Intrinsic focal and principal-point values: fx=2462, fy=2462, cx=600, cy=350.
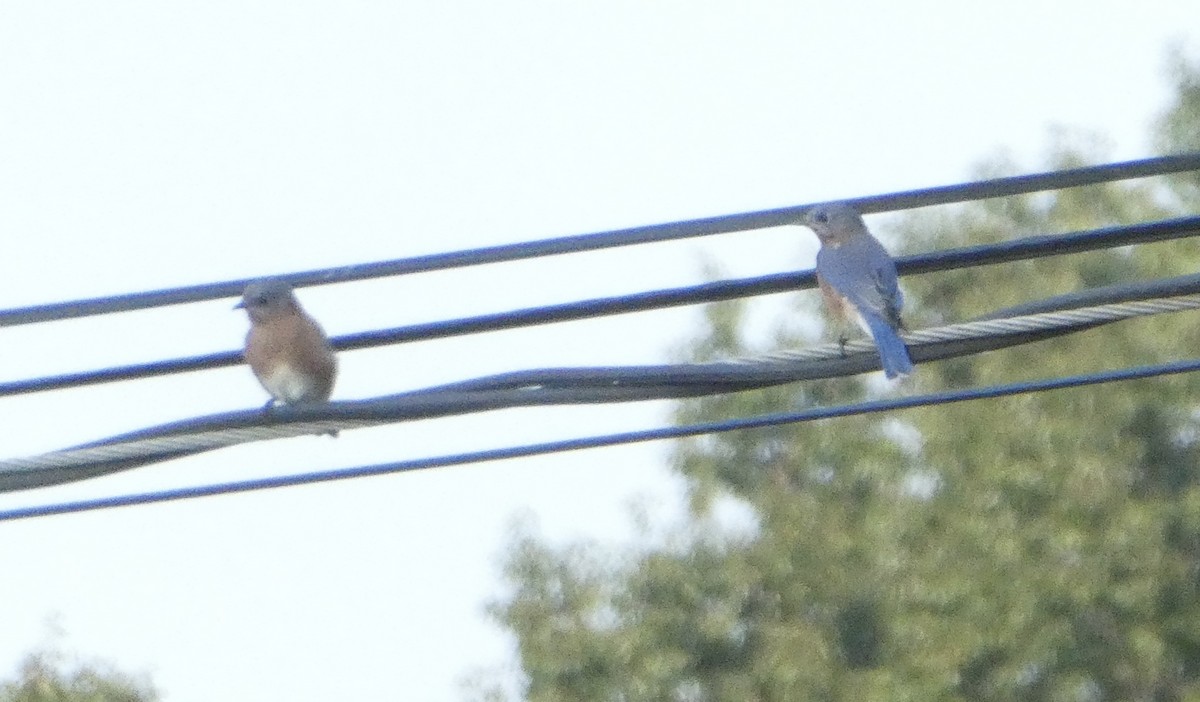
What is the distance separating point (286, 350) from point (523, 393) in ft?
8.33

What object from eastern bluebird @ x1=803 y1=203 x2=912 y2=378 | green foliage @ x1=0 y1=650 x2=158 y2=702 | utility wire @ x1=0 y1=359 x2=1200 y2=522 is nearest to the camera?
utility wire @ x1=0 y1=359 x2=1200 y2=522

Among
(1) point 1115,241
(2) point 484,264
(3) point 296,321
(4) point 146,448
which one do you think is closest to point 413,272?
(2) point 484,264

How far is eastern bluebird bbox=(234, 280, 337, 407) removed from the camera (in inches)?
320

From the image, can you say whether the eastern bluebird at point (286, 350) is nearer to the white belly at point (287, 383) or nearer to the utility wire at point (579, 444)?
the white belly at point (287, 383)

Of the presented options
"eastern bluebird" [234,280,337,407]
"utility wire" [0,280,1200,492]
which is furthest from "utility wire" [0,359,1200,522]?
"eastern bluebird" [234,280,337,407]

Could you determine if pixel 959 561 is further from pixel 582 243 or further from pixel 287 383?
pixel 582 243

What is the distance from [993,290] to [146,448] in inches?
881

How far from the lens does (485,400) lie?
5.75 metres

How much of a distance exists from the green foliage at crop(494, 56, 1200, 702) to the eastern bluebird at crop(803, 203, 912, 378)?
1529 cm

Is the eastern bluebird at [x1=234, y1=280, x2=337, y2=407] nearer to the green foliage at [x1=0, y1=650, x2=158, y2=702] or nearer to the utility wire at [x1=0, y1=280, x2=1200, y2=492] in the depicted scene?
the utility wire at [x1=0, y1=280, x2=1200, y2=492]

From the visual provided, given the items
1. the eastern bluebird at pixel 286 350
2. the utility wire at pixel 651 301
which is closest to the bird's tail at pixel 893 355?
the utility wire at pixel 651 301

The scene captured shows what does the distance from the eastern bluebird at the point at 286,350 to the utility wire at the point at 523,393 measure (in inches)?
90.8

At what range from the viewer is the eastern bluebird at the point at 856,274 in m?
8.09

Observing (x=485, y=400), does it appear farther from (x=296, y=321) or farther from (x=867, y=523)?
(x=867, y=523)
